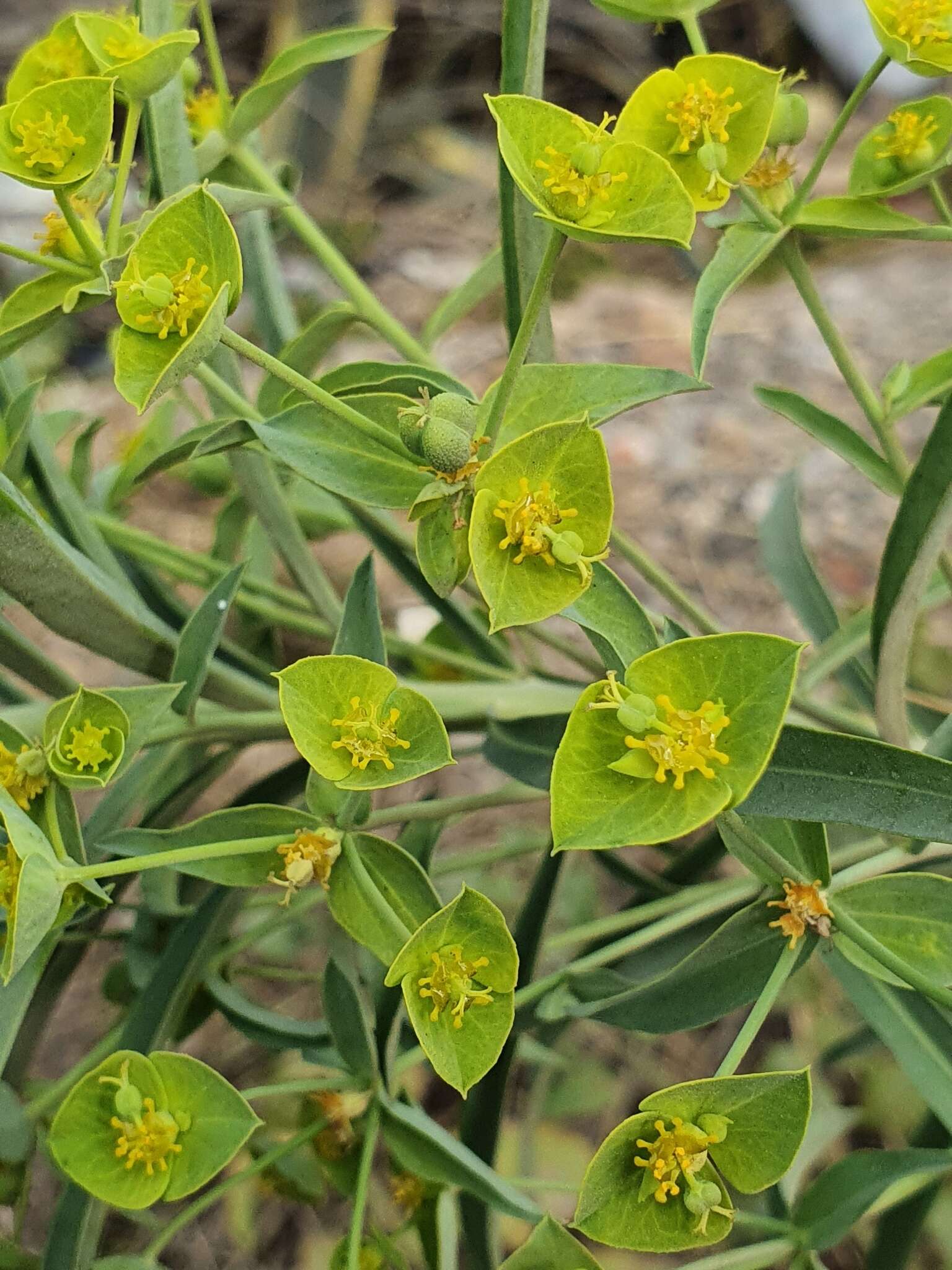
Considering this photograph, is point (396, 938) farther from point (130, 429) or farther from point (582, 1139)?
point (130, 429)

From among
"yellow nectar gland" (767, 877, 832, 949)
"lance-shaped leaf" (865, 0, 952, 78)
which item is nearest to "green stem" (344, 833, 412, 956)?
"yellow nectar gland" (767, 877, 832, 949)

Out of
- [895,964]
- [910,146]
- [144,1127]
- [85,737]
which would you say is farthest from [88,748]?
[910,146]

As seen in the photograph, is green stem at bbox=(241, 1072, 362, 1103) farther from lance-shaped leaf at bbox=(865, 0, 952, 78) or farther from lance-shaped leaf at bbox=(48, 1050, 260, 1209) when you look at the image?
lance-shaped leaf at bbox=(865, 0, 952, 78)

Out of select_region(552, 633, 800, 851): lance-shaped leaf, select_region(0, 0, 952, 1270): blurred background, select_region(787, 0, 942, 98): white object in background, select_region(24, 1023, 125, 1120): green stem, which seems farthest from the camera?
select_region(787, 0, 942, 98): white object in background

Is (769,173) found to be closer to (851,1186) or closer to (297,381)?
(297,381)

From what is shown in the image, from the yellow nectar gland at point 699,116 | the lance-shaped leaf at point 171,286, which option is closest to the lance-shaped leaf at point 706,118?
the yellow nectar gland at point 699,116
